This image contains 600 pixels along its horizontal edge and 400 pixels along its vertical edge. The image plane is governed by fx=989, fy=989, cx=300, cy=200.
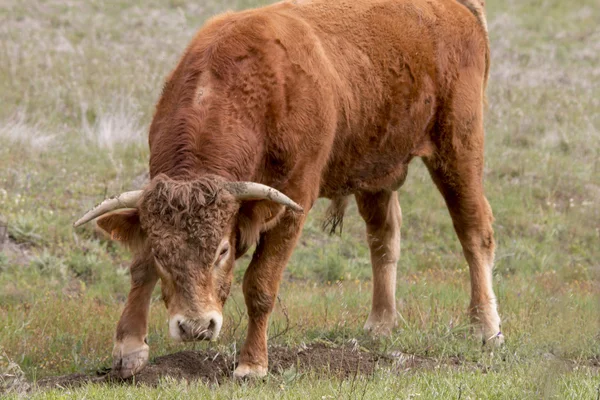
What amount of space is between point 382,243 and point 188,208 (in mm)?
A: 3289

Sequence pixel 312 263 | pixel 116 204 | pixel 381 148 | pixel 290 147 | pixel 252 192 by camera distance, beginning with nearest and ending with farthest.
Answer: pixel 252 192 < pixel 116 204 < pixel 290 147 < pixel 381 148 < pixel 312 263

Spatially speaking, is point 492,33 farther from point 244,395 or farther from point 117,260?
point 244,395

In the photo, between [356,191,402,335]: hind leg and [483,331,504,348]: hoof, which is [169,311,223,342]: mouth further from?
[356,191,402,335]: hind leg

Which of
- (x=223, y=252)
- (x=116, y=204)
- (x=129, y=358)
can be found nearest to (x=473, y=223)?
(x=223, y=252)

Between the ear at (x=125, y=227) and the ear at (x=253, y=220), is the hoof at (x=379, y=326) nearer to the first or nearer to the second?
the ear at (x=253, y=220)

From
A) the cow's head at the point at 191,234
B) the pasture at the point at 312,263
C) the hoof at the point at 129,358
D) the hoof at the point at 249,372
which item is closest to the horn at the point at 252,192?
the cow's head at the point at 191,234

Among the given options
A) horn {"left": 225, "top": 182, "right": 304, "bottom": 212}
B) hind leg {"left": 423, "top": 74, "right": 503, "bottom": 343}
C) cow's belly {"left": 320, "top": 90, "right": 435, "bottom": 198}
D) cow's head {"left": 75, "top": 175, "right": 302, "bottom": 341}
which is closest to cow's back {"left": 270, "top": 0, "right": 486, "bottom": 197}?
cow's belly {"left": 320, "top": 90, "right": 435, "bottom": 198}

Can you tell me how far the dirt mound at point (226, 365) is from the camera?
6.25 meters

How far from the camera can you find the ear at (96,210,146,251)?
5.97 m

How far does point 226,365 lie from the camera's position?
6.62 metres

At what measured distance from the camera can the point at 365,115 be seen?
720 centimetres

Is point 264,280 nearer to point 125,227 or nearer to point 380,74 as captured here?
point 125,227

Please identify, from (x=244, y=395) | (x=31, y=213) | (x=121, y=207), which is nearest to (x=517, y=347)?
(x=244, y=395)

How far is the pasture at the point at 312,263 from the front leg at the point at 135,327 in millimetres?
164
